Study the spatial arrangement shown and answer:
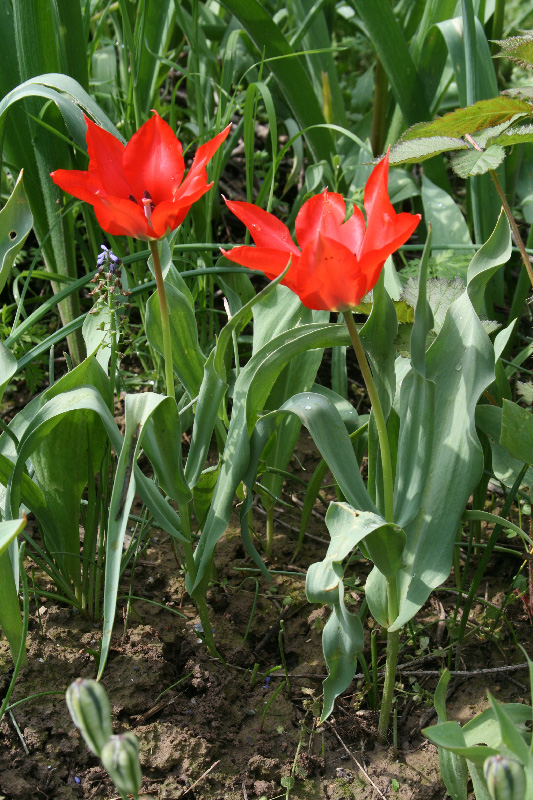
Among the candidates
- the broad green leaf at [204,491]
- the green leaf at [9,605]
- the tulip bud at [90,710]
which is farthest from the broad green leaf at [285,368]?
the tulip bud at [90,710]

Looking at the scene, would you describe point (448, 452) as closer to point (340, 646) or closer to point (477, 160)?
point (340, 646)

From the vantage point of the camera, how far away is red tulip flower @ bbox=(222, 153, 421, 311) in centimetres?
89

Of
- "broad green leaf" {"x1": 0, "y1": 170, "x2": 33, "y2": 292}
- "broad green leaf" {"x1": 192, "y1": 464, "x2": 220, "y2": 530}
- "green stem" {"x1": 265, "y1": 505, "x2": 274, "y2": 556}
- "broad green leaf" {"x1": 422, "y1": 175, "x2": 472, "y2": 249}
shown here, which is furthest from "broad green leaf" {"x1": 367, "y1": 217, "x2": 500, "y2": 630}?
"broad green leaf" {"x1": 422, "y1": 175, "x2": 472, "y2": 249}

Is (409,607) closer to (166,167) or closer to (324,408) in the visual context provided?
(324,408)

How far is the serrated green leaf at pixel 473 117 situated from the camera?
111 centimetres

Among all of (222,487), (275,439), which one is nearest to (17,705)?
(222,487)

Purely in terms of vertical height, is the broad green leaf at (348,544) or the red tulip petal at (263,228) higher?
the red tulip petal at (263,228)

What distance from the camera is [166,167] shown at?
3.61ft

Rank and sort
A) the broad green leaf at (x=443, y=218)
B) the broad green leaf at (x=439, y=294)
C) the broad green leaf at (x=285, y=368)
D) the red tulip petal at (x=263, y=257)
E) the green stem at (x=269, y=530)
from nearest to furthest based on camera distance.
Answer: the red tulip petal at (x=263, y=257)
the broad green leaf at (x=439, y=294)
the broad green leaf at (x=285, y=368)
the green stem at (x=269, y=530)
the broad green leaf at (x=443, y=218)

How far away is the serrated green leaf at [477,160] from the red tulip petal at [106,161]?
1.66 feet

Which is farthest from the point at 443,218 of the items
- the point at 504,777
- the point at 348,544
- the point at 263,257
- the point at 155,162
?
the point at 504,777

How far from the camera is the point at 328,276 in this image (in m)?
0.90

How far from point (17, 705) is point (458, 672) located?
2.39 ft

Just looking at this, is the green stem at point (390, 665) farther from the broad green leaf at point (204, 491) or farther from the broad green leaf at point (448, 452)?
the broad green leaf at point (204, 491)
